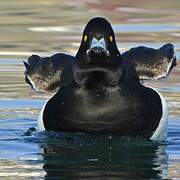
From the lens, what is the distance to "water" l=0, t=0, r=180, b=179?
1073cm

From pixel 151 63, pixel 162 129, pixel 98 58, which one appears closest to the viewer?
pixel 98 58

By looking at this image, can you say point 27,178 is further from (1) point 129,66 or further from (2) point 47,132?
(1) point 129,66

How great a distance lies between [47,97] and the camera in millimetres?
14875

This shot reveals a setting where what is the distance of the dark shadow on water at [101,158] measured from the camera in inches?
412

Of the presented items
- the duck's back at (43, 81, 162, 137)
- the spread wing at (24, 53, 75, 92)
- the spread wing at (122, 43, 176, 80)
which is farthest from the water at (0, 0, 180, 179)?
the spread wing at (122, 43, 176, 80)

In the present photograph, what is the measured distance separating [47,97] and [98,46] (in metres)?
3.47

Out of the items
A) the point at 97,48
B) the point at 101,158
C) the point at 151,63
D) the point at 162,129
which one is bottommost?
the point at 101,158

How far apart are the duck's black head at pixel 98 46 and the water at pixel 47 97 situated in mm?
816

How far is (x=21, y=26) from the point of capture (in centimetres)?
2169

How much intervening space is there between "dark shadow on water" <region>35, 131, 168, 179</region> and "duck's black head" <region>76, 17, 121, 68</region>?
824 mm

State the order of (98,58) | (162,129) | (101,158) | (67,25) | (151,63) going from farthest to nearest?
(67,25) < (151,63) < (162,129) < (98,58) < (101,158)

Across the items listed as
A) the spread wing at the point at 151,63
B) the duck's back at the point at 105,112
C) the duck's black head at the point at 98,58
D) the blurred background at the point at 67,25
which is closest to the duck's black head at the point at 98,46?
the duck's black head at the point at 98,58

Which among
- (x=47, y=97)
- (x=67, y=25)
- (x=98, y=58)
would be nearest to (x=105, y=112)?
(x=98, y=58)

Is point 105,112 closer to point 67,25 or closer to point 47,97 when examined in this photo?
point 47,97
